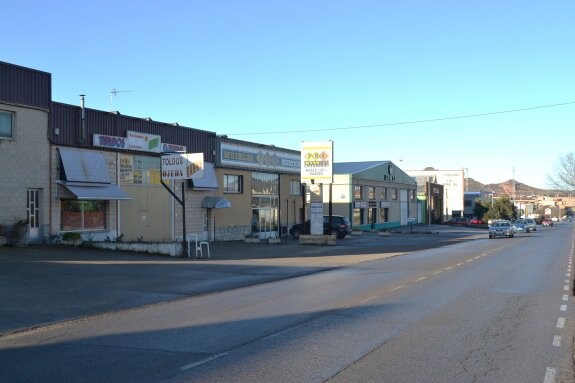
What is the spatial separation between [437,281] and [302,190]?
32230 millimetres

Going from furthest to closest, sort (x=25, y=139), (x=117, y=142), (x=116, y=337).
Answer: (x=117, y=142), (x=25, y=139), (x=116, y=337)

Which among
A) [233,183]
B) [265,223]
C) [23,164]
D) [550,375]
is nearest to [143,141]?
[23,164]

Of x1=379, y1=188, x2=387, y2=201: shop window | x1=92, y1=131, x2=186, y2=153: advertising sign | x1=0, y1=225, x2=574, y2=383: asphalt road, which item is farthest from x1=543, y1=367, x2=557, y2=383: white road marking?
x1=379, y1=188, x2=387, y2=201: shop window

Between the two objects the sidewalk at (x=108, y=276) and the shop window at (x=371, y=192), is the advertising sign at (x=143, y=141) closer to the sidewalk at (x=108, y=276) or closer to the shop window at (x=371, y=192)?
Result: the sidewalk at (x=108, y=276)

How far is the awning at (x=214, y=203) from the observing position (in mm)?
35594

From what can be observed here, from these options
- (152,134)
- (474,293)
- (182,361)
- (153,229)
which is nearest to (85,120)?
(152,134)

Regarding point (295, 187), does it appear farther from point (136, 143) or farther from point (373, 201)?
point (373, 201)

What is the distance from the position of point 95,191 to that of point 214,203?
9455 mm

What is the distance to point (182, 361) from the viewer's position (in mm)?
7297

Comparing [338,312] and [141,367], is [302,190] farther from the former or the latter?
[141,367]

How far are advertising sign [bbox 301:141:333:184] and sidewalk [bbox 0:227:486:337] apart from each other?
1193cm

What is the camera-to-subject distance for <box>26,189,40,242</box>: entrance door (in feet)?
81.5

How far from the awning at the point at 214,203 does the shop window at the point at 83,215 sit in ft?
26.2

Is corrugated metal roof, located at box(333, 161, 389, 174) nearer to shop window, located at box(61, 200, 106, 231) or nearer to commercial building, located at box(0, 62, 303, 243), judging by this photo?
commercial building, located at box(0, 62, 303, 243)
